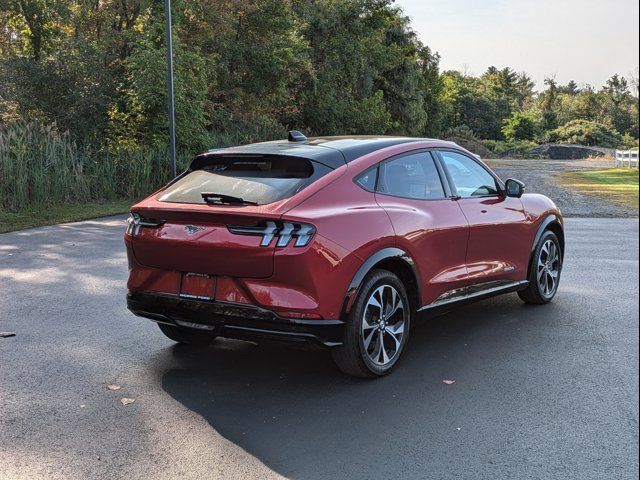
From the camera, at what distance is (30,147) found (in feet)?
54.7

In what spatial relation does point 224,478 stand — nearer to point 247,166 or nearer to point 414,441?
point 414,441

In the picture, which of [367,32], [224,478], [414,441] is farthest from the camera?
[367,32]

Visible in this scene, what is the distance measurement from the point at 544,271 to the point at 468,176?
1528 mm

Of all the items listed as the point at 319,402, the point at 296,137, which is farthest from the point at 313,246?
the point at 296,137

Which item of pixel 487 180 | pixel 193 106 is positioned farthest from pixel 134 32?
pixel 487 180

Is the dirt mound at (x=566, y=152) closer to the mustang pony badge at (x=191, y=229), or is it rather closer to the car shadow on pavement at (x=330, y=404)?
the car shadow on pavement at (x=330, y=404)

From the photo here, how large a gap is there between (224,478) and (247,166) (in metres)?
2.33

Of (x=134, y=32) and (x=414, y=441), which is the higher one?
(x=134, y=32)

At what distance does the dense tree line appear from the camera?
22.6 m

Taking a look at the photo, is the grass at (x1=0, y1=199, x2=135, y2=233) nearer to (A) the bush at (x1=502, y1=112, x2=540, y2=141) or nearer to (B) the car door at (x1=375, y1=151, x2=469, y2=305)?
(B) the car door at (x1=375, y1=151, x2=469, y2=305)

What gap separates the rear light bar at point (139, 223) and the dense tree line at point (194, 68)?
15.9m

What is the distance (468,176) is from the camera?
613cm

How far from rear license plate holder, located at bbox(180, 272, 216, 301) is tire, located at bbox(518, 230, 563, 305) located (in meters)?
3.48

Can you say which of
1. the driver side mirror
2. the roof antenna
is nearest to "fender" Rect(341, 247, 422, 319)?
the roof antenna
